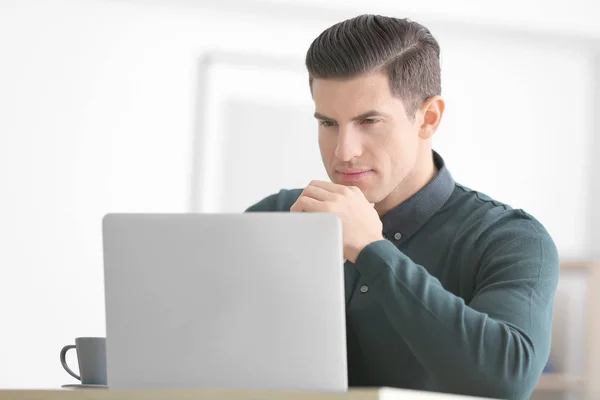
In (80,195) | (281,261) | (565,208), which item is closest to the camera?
(281,261)

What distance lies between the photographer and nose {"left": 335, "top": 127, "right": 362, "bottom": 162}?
1887 mm

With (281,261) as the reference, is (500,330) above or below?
below

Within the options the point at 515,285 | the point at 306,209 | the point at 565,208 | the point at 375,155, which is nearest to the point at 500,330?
the point at 515,285

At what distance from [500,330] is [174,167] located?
2.62 metres

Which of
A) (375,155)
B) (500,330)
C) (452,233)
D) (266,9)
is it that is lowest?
(500,330)

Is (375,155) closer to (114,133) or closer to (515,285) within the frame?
(515,285)

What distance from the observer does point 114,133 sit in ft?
12.9

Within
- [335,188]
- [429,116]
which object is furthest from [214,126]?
[335,188]

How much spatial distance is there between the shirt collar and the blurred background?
6.77ft

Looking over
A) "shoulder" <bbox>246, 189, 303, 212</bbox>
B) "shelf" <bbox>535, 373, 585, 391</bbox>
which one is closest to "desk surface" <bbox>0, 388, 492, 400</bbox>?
"shoulder" <bbox>246, 189, 303, 212</bbox>

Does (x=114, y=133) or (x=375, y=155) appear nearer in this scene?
(x=375, y=155)

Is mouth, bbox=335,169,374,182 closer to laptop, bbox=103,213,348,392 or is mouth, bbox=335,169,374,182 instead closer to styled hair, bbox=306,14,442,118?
styled hair, bbox=306,14,442,118

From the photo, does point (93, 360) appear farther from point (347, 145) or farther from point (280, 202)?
point (280, 202)

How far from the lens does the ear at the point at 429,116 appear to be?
6.81ft
